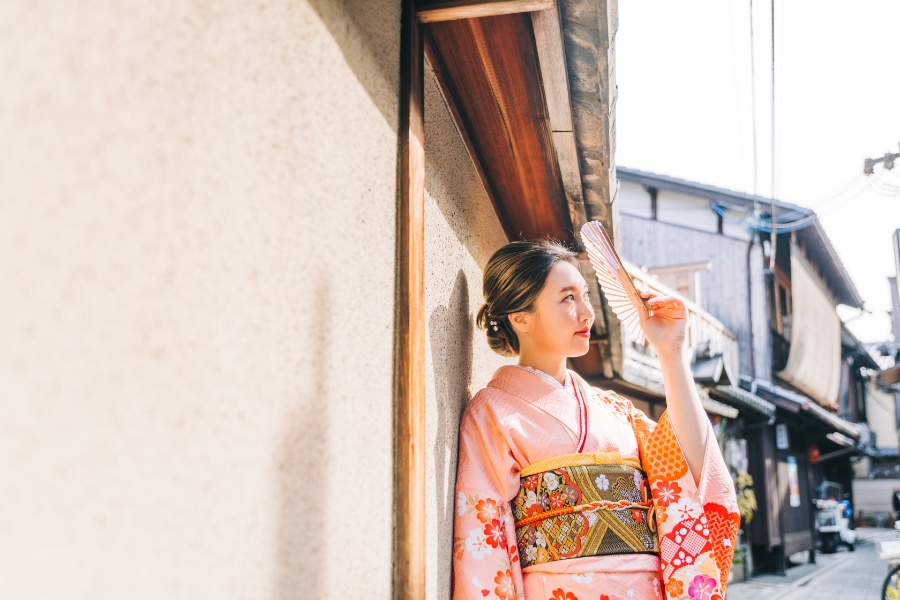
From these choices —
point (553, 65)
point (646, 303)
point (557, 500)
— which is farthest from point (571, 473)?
point (553, 65)

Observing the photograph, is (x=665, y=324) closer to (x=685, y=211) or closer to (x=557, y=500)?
(x=557, y=500)

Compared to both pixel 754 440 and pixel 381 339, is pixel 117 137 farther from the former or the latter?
Answer: pixel 754 440

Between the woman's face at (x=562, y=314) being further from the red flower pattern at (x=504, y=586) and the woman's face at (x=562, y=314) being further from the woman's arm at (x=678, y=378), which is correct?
the red flower pattern at (x=504, y=586)

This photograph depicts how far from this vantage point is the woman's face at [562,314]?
2.96 metres

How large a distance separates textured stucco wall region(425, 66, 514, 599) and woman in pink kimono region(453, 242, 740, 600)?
0.11m

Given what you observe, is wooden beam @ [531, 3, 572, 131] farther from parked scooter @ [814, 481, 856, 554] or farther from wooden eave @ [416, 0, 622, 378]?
parked scooter @ [814, 481, 856, 554]

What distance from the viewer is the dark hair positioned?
299 cm

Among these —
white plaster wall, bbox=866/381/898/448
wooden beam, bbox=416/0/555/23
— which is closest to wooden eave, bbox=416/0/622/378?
wooden beam, bbox=416/0/555/23

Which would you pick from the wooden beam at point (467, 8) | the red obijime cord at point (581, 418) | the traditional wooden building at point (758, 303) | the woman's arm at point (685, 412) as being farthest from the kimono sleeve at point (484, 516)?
the traditional wooden building at point (758, 303)

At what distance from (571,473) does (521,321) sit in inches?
27.7

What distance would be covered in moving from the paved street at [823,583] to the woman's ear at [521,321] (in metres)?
10.5

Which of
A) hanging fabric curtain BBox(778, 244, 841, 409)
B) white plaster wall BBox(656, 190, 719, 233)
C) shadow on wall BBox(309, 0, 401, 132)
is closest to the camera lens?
shadow on wall BBox(309, 0, 401, 132)

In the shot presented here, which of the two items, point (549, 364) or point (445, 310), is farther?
point (549, 364)

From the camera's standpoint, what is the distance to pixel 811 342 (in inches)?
712
